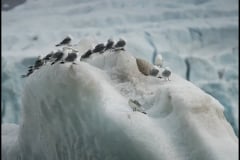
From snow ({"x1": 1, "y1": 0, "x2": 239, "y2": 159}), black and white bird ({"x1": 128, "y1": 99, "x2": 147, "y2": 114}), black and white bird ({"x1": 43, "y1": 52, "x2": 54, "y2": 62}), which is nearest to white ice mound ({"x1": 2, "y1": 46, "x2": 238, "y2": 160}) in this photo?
black and white bird ({"x1": 128, "y1": 99, "x2": 147, "y2": 114})

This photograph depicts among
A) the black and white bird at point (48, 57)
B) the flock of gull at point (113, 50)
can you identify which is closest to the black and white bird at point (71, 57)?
the flock of gull at point (113, 50)

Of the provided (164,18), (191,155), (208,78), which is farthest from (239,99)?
(191,155)

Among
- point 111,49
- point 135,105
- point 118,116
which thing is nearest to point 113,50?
point 111,49

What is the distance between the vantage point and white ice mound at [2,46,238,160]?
9.91ft

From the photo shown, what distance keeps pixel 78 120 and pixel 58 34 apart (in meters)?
10.1

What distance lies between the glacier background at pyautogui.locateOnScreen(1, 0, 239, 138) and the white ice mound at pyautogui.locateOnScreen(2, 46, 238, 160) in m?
6.77

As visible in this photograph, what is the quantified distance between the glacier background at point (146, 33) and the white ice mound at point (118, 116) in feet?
22.2

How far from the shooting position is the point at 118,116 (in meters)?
3.08

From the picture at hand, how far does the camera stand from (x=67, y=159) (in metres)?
3.58

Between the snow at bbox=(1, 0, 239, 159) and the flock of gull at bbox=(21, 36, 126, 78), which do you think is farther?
the snow at bbox=(1, 0, 239, 159)

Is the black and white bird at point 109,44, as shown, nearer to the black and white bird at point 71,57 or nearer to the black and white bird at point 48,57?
the black and white bird at point 48,57

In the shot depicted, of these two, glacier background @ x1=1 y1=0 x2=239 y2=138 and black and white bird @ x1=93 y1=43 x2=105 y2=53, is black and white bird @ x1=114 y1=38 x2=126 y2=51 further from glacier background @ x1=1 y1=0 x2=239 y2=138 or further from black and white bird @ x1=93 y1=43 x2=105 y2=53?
glacier background @ x1=1 y1=0 x2=239 y2=138

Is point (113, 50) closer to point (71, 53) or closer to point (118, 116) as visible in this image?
point (71, 53)

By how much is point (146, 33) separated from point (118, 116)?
1013 centimetres
